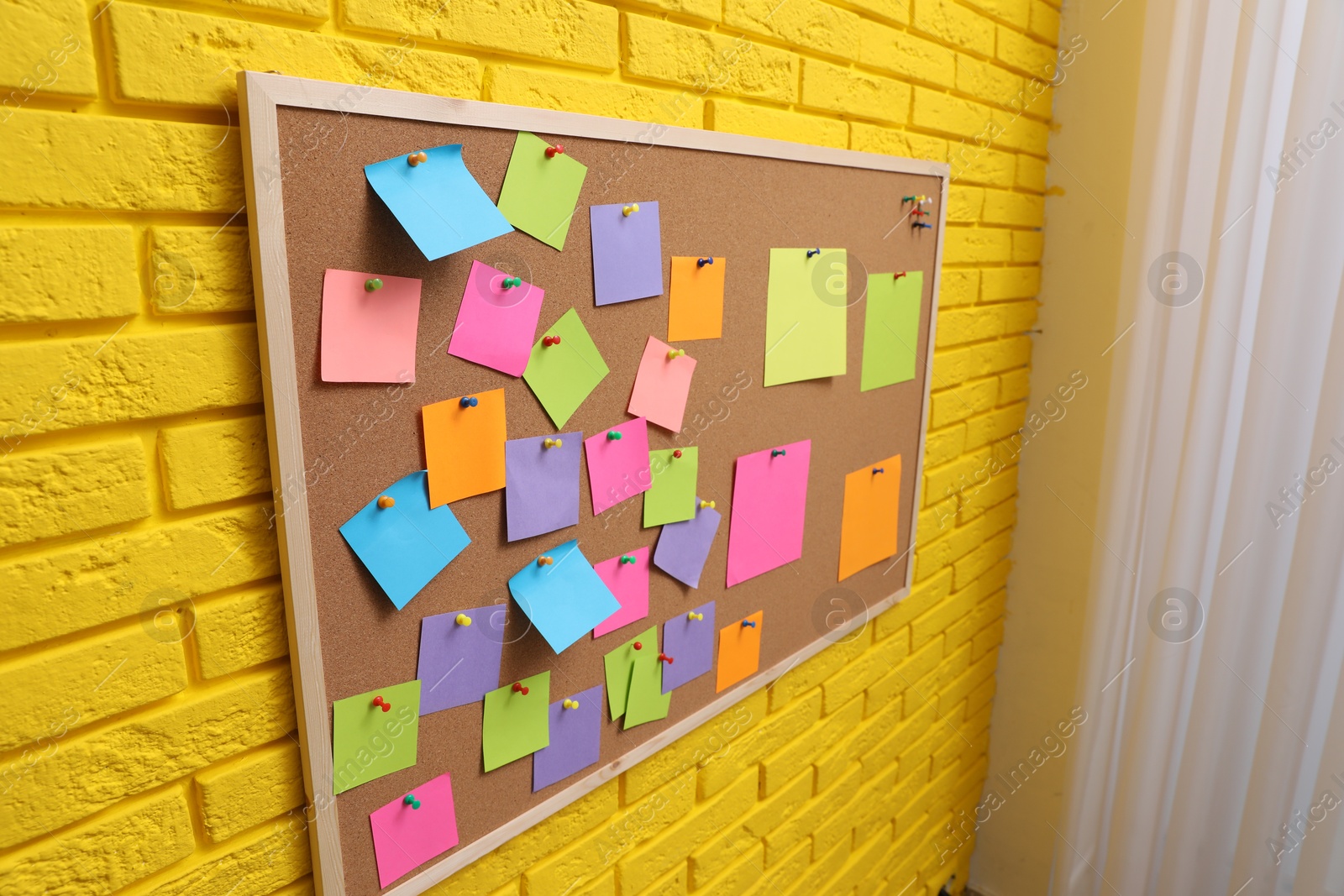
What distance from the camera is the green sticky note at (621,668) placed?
99 centimetres

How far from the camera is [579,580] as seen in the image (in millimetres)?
911

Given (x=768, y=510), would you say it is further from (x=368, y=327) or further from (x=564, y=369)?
(x=368, y=327)

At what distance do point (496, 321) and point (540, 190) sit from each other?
0.13 meters

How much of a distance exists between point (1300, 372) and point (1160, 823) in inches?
37.6

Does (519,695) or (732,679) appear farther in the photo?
(732,679)

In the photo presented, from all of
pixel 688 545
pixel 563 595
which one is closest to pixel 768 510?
pixel 688 545

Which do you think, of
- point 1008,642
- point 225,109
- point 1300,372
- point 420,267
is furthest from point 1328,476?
point 225,109

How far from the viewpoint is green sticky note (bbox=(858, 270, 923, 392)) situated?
4.28 feet

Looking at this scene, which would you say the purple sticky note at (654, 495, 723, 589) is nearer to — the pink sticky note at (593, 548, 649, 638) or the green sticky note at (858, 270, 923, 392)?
the pink sticky note at (593, 548, 649, 638)

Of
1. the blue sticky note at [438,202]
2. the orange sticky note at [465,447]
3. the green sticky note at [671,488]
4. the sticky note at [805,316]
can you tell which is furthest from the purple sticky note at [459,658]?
the sticky note at [805,316]

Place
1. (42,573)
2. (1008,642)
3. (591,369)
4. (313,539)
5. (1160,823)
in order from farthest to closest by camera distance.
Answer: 1. (1008,642)
2. (1160,823)
3. (591,369)
4. (313,539)
5. (42,573)

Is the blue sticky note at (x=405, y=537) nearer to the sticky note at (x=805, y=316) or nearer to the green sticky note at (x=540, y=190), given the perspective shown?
the green sticky note at (x=540, y=190)

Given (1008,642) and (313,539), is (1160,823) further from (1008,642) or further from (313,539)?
(313,539)

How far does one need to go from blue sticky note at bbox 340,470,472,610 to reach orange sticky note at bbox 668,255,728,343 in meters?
0.34
